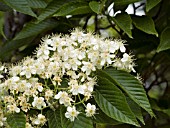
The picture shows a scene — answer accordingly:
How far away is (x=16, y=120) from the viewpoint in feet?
3.59

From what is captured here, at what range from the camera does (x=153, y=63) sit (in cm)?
185

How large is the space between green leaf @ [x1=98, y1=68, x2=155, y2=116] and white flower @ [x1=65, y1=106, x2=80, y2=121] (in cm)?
14

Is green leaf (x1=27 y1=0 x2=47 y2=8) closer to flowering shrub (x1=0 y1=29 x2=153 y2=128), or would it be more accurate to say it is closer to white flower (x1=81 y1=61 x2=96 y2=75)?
flowering shrub (x1=0 y1=29 x2=153 y2=128)

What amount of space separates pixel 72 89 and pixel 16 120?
0.53 feet

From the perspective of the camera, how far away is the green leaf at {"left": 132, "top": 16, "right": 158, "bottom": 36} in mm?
1278

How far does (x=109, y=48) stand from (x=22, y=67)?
0.25m

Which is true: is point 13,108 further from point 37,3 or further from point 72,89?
point 37,3

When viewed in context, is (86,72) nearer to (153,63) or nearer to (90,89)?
(90,89)

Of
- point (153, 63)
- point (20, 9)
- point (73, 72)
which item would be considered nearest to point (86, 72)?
point (73, 72)

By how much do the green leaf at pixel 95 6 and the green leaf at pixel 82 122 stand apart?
0.29 metres

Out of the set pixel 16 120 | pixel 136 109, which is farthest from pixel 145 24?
pixel 16 120

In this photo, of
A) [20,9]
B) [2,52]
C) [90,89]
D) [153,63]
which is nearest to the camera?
[90,89]

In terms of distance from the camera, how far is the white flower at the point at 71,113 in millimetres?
1082

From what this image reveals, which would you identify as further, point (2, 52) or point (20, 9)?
point (2, 52)
